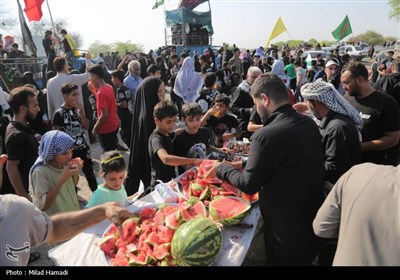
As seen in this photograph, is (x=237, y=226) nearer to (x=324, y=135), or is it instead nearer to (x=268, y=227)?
(x=268, y=227)

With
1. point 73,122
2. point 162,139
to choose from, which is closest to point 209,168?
point 162,139

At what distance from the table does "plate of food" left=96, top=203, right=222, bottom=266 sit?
0.08 m

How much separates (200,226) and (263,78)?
132 cm

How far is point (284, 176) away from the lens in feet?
7.07

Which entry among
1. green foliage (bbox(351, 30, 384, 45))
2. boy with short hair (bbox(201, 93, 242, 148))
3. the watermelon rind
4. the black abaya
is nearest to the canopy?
boy with short hair (bbox(201, 93, 242, 148))

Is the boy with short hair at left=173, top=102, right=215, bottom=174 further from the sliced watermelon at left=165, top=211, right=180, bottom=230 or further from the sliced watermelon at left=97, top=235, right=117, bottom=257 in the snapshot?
the sliced watermelon at left=97, top=235, right=117, bottom=257

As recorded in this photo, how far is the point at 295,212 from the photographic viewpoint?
222cm

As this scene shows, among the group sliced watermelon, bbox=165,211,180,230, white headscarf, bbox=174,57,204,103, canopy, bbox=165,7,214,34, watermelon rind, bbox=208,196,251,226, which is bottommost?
watermelon rind, bbox=208,196,251,226

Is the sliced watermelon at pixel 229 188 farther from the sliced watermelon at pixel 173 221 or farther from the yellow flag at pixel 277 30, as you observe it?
the yellow flag at pixel 277 30

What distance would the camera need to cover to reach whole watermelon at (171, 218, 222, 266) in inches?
72.5

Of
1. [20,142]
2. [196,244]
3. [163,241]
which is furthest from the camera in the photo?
[20,142]

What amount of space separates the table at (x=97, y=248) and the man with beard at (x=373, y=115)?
6.42 ft

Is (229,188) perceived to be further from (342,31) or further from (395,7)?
(395,7)

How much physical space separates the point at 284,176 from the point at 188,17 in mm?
20282
